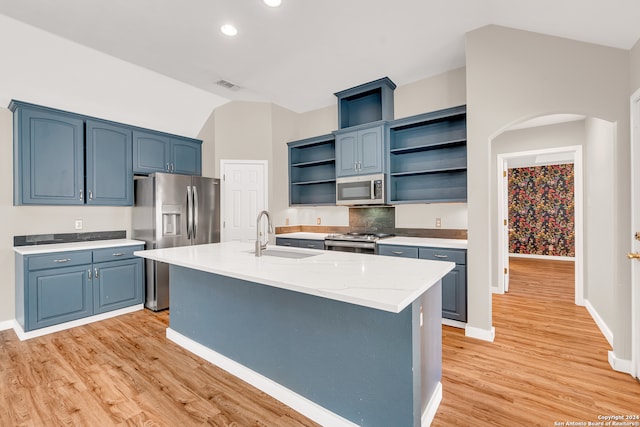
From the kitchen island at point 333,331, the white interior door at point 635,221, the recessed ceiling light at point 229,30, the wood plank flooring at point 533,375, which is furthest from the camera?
the recessed ceiling light at point 229,30

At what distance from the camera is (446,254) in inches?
125

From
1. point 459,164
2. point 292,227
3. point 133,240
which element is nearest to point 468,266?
point 459,164

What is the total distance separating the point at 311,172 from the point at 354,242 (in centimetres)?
177

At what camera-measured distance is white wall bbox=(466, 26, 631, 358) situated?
89.0 inches

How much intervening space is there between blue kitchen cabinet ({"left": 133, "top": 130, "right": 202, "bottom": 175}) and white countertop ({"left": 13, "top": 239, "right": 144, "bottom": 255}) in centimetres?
97

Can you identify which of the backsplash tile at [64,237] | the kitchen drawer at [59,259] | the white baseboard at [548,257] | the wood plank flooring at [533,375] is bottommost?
the wood plank flooring at [533,375]

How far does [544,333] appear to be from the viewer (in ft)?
9.90

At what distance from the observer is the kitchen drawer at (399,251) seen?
340 centimetres

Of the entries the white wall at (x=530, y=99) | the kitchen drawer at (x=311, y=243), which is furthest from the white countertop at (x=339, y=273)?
the kitchen drawer at (x=311, y=243)

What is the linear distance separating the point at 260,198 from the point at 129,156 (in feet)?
6.15

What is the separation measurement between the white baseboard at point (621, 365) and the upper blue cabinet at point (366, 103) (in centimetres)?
326

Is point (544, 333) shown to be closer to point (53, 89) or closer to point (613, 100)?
point (613, 100)

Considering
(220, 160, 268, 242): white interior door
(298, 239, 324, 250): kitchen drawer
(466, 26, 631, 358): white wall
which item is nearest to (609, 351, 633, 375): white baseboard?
(466, 26, 631, 358): white wall

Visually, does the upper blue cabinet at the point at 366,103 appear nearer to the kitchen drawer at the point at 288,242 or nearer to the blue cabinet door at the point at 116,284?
the kitchen drawer at the point at 288,242
